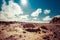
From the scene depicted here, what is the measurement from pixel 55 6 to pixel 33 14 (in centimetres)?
54

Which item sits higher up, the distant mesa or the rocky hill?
the distant mesa

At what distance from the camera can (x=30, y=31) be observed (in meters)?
3.18

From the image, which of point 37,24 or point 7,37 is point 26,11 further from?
point 7,37

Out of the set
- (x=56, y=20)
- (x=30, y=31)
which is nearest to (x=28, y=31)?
(x=30, y=31)

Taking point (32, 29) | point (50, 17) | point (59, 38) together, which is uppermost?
point (50, 17)

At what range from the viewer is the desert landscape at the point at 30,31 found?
3077 mm

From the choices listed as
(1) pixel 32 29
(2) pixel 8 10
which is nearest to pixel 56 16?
(1) pixel 32 29

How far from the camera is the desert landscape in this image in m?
3.08

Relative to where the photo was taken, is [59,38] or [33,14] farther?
[33,14]

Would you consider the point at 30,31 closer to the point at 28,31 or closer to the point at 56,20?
the point at 28,31

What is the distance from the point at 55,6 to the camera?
321 centimetres

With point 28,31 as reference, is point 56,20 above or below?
above

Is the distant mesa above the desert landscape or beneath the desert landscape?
above

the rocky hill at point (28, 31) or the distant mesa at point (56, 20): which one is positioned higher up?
the distant mesa at point (56, 20)
